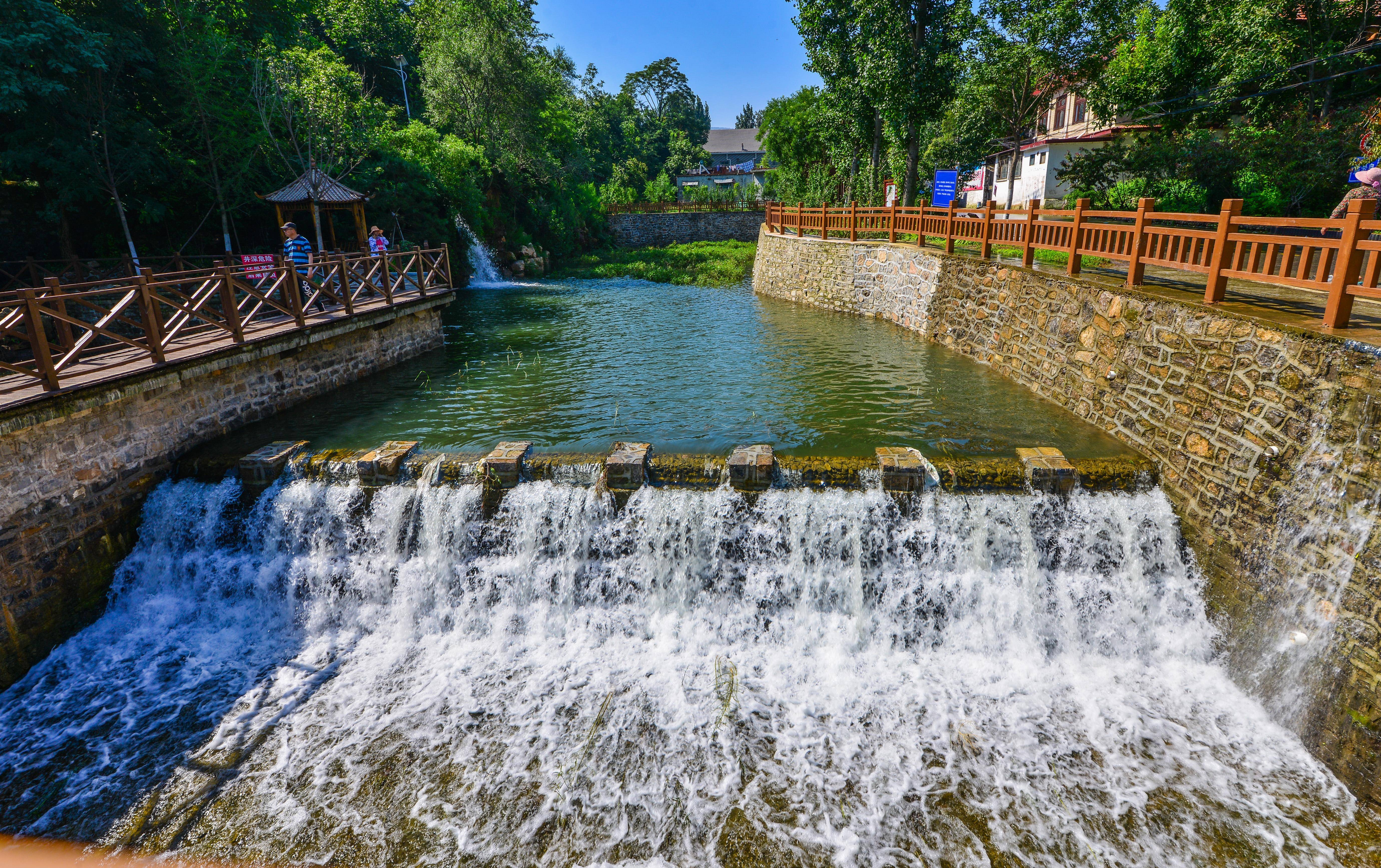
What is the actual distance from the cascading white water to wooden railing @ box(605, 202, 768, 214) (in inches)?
1811

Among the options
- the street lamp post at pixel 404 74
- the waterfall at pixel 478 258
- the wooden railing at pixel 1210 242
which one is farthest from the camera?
the street lamp post at pixel 404 74

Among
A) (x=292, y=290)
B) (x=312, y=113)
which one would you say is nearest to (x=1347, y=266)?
(x=292, y=290)

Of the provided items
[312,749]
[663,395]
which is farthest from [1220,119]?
[312,749]

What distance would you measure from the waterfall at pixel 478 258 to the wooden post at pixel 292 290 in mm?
18230

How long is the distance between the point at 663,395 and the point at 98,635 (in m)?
7.97

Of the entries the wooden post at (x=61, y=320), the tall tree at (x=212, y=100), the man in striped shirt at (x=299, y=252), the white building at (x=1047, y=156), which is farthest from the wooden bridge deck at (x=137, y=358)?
the white building at (x=1047, y=156)

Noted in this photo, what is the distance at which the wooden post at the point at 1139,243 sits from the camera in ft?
30.4

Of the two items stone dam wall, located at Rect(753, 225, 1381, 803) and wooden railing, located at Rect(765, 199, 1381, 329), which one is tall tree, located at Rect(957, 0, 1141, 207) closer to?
wooden railing, located at Rect(765, 199, 1381, 329)

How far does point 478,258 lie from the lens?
29.8m

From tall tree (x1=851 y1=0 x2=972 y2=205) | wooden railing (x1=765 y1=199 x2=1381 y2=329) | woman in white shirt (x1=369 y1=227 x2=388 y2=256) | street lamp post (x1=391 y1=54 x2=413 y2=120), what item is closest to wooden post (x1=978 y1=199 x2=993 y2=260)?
wooden railing (x1=765 y1=199 x2=1381 y2=329)

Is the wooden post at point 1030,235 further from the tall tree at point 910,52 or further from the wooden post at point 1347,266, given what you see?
the tall tree at point 910,52

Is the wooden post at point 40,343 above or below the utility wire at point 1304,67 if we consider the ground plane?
below

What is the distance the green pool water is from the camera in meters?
9.44

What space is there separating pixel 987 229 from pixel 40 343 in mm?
15518
